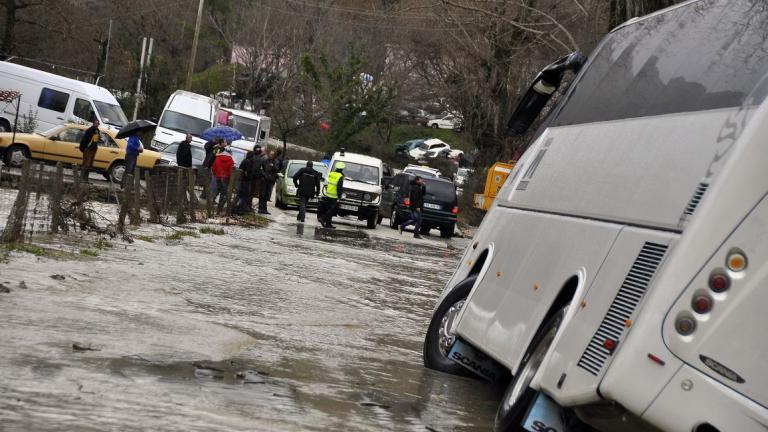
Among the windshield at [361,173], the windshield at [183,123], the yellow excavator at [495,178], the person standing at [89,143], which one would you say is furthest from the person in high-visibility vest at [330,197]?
the windshield at [183,123]

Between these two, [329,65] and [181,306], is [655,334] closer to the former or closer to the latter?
[181,306]

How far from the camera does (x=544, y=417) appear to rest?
707 cm

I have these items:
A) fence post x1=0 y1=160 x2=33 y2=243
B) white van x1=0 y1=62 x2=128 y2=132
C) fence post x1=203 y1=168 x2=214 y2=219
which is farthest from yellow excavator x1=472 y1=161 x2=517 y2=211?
white van x1=0 y1=62 x2=128 y2=132

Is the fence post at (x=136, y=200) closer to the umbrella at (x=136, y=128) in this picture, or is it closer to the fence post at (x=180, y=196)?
the fence post at (x=180, y=196)

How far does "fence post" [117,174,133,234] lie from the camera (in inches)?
739

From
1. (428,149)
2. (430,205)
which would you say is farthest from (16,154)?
(428,149)

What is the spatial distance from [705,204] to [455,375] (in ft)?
15.6

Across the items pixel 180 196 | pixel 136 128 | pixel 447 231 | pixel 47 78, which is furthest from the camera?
pixel 47 78

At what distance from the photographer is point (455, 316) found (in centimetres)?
1025

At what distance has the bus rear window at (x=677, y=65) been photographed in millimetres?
6766

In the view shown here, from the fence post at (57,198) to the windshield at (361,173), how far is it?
69.7 feet

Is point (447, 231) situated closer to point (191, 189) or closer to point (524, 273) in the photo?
point (191, 189)

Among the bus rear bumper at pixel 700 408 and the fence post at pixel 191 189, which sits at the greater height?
the bus rear bumper at pixel 700 408

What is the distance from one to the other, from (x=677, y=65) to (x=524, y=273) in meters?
1.75
